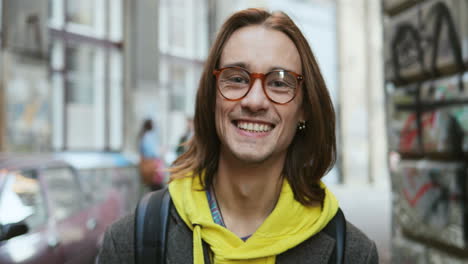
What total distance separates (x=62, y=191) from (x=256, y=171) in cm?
339

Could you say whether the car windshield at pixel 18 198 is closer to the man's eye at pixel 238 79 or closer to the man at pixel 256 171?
the man at pixel 256 171

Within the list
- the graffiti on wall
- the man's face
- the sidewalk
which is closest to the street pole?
the sidewalk

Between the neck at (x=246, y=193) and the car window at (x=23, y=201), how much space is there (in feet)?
7.39

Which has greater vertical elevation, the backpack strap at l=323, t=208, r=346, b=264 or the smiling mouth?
the smiling mouth

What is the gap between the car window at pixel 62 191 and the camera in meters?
4.46

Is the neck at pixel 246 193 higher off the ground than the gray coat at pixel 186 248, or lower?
higher

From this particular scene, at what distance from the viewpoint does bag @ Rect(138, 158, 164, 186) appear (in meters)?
8.02

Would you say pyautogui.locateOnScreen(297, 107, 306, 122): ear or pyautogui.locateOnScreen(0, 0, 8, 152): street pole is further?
pyautogui.locateOnScreen(0, 0, 8, 152): street pole

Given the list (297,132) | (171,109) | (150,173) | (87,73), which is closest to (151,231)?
(297,132)

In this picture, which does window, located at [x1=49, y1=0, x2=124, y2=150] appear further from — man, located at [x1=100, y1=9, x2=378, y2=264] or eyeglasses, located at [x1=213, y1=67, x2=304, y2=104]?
eyeglasses, located at [x1=213, y1=67, x2=304, y2=104]

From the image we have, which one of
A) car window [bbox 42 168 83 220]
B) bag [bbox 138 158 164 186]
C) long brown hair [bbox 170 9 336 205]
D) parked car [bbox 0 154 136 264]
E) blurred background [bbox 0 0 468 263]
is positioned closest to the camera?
long brown hair [bbox 170 9 336 205]

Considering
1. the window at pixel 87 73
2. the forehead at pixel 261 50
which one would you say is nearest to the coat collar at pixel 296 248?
the forehead at pixel 261 50

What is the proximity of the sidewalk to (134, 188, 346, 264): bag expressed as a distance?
4.67m

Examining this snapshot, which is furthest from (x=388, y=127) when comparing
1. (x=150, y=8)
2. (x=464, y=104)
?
(x=150, y=8)
